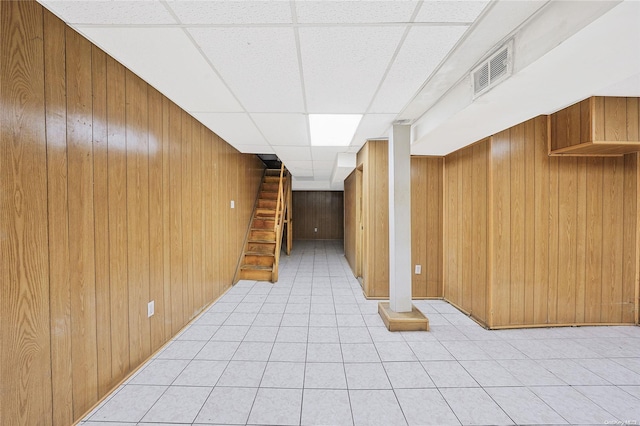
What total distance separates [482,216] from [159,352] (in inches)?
145

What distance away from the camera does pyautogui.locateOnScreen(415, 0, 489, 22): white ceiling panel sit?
1.23m

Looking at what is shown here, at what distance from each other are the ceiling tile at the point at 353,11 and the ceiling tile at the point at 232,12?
0.10 m

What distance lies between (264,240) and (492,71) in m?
4.47

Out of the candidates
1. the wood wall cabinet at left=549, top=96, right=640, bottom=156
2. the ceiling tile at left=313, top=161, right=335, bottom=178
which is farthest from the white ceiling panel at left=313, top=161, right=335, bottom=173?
the wood wall cabinet at left=549, top=96, right=640, bottom=156

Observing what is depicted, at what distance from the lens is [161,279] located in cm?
237

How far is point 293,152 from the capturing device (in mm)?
4168

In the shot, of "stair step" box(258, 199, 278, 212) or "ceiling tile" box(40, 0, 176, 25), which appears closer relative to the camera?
"ceiling tile" box(40, 0, 176, 25)

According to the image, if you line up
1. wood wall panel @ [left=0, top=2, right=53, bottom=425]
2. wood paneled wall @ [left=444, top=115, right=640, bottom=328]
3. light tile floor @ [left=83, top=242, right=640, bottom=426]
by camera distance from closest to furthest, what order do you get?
wood wall panel @ [left=0, top=2, right=53, bottom=425] → light tile floor @ [left=83, top=242, right=640, bottom=426] → wood paneled wall @ [left=444, top=115, right=640, bottom=328]

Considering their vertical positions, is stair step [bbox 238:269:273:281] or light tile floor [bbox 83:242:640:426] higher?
stair step [bbox 238:269:273:281]

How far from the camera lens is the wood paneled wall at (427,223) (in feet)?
12.2

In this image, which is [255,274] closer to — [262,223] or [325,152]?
[262,223]

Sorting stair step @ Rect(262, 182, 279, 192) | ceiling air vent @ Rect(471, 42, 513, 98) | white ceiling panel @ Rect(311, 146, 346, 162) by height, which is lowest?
stair step @ Rect(262, 182, 279, 192)

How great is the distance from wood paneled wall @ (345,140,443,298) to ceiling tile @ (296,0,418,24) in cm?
237

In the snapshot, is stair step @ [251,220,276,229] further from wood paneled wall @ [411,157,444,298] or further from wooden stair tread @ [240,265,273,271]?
wood paneled wall @ [411,157,444,298]
